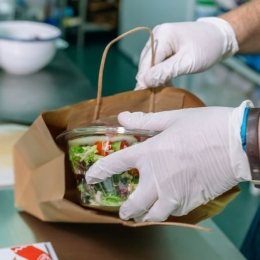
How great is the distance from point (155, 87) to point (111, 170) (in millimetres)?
200

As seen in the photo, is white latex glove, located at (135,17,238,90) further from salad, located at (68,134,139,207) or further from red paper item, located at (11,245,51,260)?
red paper item, located at (11,245,51,260)

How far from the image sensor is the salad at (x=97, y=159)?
76 centimetres

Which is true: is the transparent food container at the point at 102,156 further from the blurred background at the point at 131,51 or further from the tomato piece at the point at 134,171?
the blurred background at the point at 131,51

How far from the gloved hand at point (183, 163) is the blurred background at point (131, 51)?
0.55 m

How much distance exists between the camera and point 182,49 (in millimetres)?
988

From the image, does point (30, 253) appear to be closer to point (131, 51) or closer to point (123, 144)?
point (123, 144)

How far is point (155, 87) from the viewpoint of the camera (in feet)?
2.87

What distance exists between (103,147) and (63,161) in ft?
0.20

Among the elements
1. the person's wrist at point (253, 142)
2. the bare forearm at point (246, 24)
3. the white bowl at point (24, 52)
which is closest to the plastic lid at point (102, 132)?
the person's wrist at point (253, 142)

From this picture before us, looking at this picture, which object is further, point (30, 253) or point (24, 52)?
point (24, 52)

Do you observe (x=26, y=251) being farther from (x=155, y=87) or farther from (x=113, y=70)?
(x=113, y=70)

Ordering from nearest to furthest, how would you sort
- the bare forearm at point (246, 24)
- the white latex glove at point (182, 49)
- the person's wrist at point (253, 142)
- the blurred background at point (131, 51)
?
the person's wrist at point (253, 142) → the white latex glove at point (182, 49) → the bare forearm at point (246, 24) → the blurred background at point (131, 51)

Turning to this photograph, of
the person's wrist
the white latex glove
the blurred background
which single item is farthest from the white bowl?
the person's wrist

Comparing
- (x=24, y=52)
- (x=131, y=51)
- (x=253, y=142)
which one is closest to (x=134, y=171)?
(x=253, y=142)
